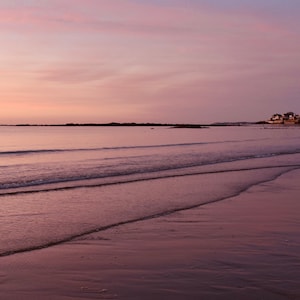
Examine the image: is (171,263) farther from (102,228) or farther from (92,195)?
(92,195)

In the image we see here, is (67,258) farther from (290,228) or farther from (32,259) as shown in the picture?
(290,228)

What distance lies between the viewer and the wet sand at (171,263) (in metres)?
6.30

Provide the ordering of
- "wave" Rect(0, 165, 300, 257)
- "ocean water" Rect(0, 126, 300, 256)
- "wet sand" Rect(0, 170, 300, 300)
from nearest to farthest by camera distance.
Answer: "wet sand" Rect(0, 170, 300, 300)
"wave" Rect(0, 165, 300, 257)
"ocean water" Rect(0, 126, 300, 256)

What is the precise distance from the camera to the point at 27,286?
6520mm

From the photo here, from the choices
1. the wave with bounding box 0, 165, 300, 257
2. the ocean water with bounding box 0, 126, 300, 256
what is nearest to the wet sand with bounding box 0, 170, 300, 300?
the wave with bounding box 0, 165, 300, 257

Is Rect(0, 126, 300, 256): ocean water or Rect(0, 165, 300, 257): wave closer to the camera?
Rect(0, 165, 300, 257): wave

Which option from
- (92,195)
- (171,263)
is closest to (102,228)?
(171,263)

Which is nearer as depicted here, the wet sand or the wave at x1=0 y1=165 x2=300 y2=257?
the wet sand

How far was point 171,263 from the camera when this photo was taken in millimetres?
7695

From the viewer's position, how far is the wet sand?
630 cm

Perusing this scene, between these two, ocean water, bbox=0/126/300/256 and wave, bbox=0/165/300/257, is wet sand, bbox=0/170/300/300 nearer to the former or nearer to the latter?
wave, bbox=0/165/300/257

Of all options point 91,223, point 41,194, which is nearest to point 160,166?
point 41,194

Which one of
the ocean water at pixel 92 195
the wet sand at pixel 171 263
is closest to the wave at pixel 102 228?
the ocean water at pixel 92 195

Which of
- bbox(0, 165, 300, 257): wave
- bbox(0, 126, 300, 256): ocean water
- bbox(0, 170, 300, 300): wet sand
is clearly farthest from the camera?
bbox(0, 126, 300, 256): ocean water
